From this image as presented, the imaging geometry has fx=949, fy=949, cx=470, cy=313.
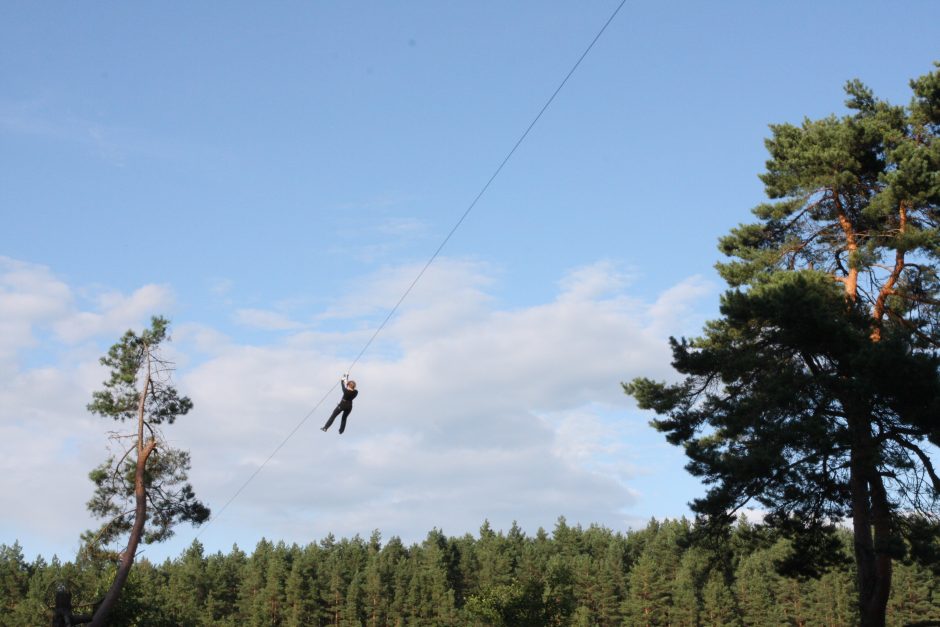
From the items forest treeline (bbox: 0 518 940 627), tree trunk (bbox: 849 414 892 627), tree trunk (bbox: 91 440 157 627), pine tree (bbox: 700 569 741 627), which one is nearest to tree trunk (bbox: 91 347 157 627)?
tree trunk (bbox: 91 440 157 627)

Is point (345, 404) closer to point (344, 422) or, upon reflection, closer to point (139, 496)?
point (344, 422)

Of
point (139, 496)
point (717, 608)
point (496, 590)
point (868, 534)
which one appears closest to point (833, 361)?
point (868, 534)

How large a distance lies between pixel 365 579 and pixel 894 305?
233 feet

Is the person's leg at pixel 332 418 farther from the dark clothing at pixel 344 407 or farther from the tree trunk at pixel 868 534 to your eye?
the tree trunk at pixel 868 534

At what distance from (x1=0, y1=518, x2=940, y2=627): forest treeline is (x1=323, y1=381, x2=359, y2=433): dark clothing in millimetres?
36702

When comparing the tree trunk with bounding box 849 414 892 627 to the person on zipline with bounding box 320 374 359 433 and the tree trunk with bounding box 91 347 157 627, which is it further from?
the tree trunk with bounding box 91 347 157 627

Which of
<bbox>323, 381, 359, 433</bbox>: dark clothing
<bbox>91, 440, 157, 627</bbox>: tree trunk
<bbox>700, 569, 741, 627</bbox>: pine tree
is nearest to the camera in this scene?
<bbox>323, 381, 359, 433</bbox>: dark clothing

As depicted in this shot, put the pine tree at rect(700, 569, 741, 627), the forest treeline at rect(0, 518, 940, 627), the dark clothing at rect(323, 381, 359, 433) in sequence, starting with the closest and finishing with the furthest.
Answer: the dark clothing at rect(323, 381, 359, 433) < the forest treeline at rect(0, 518, 940, 627) < the pine tree at rect(700, 569, 741, 627)

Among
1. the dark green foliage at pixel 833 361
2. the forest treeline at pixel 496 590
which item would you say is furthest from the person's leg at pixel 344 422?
the forest treeline at pixel 496 590

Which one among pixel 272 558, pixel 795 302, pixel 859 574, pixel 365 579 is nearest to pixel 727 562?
pixel 859 574

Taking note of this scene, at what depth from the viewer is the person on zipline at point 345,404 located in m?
19.2

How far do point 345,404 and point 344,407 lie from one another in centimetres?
8

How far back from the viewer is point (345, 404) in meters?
19.2

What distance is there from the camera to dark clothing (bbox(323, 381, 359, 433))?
19.2 metres
